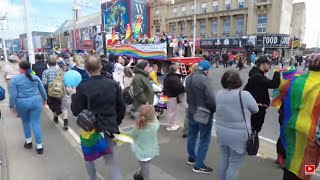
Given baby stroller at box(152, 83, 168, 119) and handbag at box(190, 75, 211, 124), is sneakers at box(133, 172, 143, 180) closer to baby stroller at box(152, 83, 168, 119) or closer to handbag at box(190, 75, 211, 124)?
handbag at box(190, 75, 211, 124)

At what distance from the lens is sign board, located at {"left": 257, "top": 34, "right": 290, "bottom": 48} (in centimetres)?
3472

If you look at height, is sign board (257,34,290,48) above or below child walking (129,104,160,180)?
above

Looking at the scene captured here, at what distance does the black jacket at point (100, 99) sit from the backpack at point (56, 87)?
10.9ft

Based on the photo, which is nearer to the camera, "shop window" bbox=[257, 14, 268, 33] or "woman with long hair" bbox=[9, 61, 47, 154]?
"woman with long hair" bbox=[9, 61, 47, 154]

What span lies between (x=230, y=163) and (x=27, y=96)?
347cm

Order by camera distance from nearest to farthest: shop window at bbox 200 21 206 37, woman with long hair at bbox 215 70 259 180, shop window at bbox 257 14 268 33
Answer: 1. woman with long hair at bbox 215 70 259 180
2. shop window at bbox 257 14 268 33
3. shop window at bbox 200 21 206 37

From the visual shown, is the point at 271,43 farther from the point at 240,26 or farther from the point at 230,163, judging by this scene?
the point at 230,163

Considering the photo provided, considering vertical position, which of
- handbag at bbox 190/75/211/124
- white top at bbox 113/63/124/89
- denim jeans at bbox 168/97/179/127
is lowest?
denim jeans at bbox 168/97/179/127

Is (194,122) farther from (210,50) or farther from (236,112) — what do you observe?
(210,50)

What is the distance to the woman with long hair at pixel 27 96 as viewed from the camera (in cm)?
440

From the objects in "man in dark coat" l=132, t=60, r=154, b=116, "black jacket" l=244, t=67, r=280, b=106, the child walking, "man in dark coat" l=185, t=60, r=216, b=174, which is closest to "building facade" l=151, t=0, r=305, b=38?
"man in dark coat" l=132, t=60, r=154, b=116

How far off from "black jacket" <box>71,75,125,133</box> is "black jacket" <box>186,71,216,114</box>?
4.09 ft

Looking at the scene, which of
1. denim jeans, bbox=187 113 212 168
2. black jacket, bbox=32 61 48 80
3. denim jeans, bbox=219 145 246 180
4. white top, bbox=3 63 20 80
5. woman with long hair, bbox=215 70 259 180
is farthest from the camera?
black jacket, bbox=32 61 48 80

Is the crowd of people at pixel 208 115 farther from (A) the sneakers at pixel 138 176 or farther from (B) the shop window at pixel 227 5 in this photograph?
(B) the shop window at pixel 227 5
